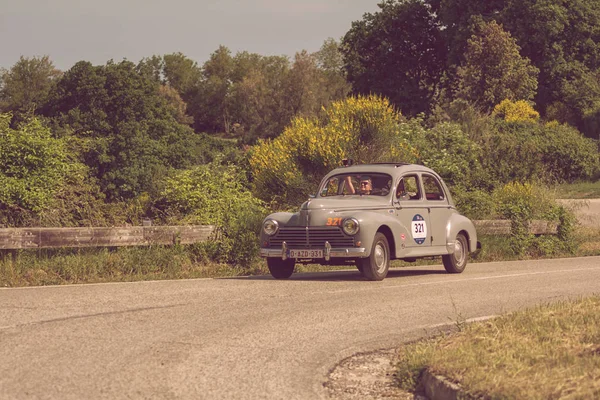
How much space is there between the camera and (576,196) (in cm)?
4634

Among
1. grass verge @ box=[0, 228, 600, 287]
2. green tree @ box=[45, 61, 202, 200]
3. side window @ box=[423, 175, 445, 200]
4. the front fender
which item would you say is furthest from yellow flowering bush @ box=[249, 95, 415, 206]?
green tree @ box=[45, 61, 202, 200]

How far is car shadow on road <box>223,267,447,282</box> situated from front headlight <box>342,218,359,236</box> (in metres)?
1.07

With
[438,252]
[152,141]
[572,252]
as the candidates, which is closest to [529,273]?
[438,252]

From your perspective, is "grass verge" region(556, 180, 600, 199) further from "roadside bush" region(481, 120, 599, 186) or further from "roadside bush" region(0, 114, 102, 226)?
"roadside bush" region(0, 114, 102, 226)

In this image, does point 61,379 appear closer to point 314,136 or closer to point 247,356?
point 247,356

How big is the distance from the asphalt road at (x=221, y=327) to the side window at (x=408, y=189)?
139cm

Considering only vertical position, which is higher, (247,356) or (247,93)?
(247,93)

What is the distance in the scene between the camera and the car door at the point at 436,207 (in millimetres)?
16594

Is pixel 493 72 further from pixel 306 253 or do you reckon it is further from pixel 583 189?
pixel 306 253

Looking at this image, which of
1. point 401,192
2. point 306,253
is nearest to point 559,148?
point 401,192

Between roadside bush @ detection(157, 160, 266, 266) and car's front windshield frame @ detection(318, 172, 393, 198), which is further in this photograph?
roadside bush @ detection(157, 160, 266, 266)

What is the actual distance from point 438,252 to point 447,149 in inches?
651

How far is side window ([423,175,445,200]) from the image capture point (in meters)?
16.9

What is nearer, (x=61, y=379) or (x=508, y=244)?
(x=61, y=379)
